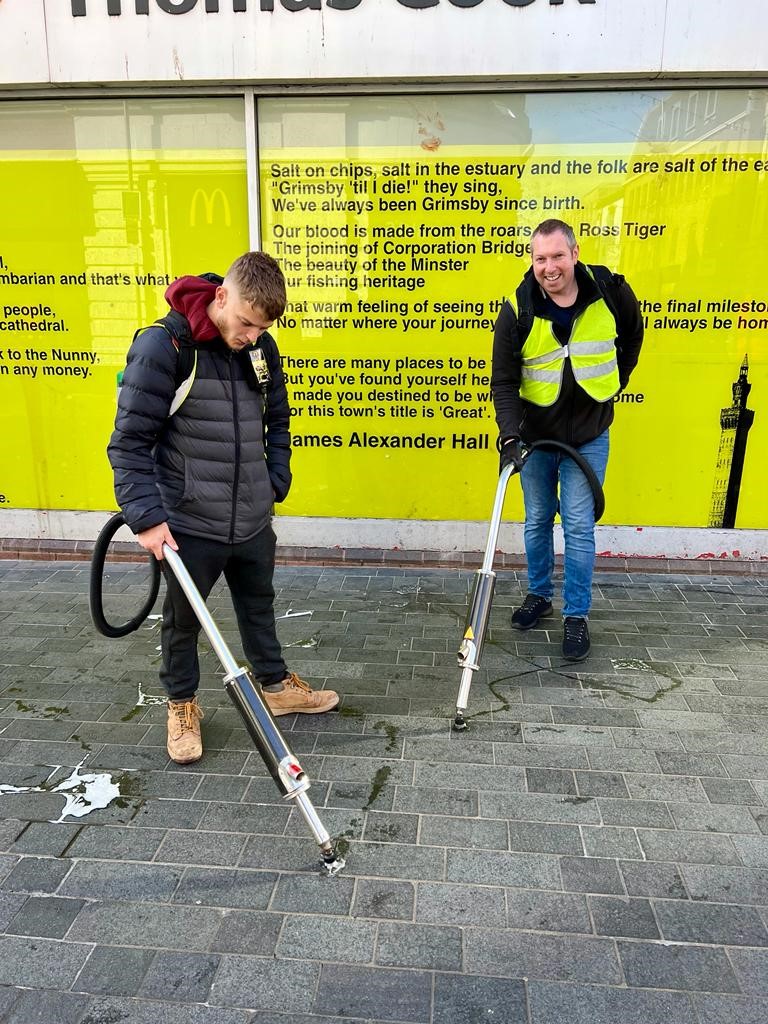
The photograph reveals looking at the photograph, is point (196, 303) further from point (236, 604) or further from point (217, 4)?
point (217, 4)

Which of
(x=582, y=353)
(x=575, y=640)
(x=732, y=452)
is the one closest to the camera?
(x=582, y=353)

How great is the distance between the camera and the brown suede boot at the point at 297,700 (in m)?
3.31

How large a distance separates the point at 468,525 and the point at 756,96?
3147 millimetres

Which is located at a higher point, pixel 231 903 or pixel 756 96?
pixel 756 96

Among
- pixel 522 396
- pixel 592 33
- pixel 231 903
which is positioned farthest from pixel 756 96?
pixel 231 903

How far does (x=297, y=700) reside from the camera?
331cm

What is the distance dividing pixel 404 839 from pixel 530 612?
1884 millimetres

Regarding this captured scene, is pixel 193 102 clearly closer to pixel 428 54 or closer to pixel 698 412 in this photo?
pixel 428 54

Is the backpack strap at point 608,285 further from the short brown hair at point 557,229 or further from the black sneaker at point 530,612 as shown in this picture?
the black sneaker at point 530,612

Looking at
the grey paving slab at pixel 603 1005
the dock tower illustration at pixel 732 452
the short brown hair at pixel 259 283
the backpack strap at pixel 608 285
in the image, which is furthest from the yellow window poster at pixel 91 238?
the grey paving slab at pixel 603 1005

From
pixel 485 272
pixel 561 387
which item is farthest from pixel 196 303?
pixel 485 272

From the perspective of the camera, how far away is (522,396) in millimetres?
3857

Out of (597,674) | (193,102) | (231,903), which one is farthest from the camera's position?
(193,102)

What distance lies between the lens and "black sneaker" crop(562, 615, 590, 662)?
3.82m
